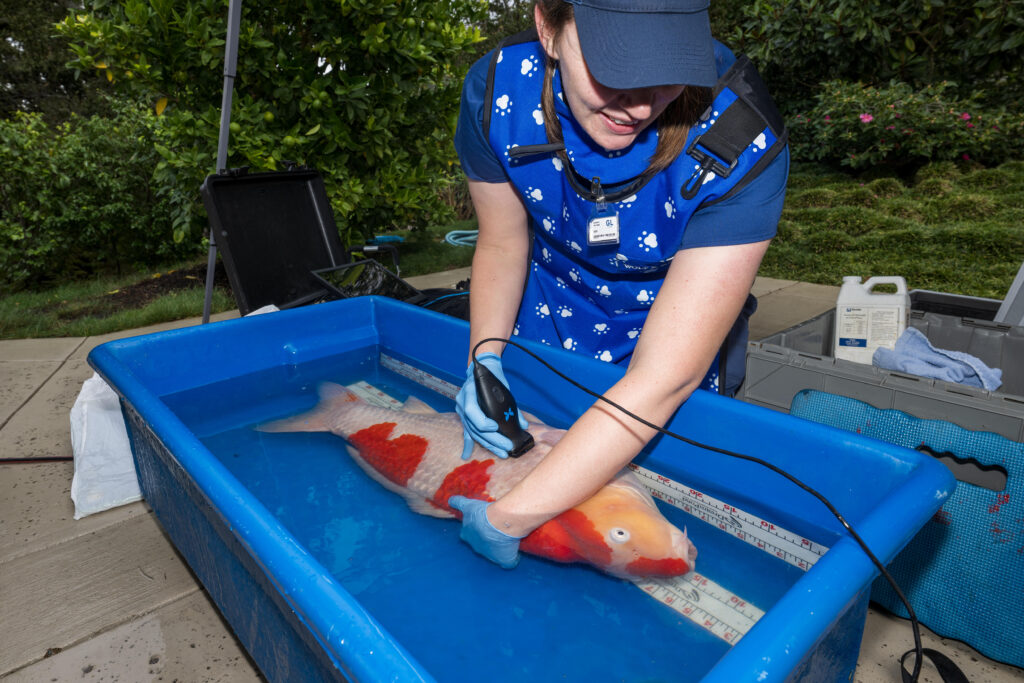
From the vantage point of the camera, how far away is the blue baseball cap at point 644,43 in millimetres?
1047

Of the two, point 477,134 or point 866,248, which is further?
point 866,248

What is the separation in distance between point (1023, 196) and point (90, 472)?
707 cm

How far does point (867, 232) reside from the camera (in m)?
5.69

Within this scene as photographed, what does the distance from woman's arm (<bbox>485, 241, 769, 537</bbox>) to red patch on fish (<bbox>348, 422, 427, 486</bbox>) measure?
51 centimetres

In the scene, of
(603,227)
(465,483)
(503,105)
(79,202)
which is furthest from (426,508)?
(79,202)

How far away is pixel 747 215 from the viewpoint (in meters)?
1.25

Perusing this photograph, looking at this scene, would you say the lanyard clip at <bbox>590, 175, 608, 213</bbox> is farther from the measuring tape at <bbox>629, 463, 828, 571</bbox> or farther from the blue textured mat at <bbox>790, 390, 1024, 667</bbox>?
the blue textured mat at <bbox>790, 390, 1024, 667</bbox>

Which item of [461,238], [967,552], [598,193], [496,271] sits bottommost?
[461,238]

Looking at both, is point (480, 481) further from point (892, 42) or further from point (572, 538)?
point (892, 42)

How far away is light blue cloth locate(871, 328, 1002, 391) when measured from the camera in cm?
189

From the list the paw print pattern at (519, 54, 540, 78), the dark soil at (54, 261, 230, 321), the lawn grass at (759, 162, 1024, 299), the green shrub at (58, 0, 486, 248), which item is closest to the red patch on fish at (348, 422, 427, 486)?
the paw print pattern at (519, 54, 540, 78)

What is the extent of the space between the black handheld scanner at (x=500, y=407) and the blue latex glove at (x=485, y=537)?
0.67 feet

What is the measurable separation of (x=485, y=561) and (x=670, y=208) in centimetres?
94

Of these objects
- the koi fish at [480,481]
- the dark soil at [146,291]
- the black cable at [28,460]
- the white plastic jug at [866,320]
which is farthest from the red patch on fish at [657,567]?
the dark soil at [146,291]
